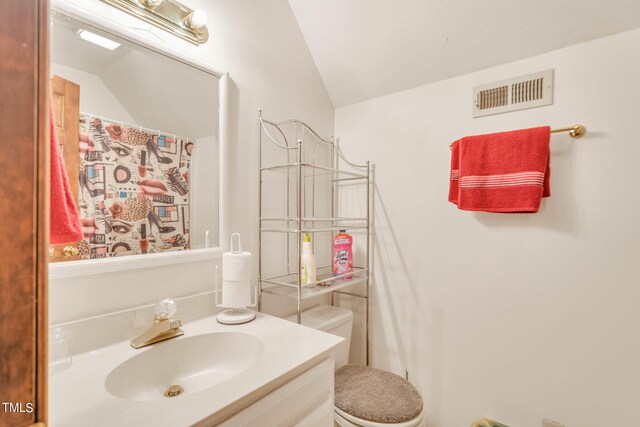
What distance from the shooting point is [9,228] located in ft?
1.33

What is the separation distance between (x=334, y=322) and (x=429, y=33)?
142 centimetres

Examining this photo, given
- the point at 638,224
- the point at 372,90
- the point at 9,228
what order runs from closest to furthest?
the point at 9,228, the point at 638,224, the point at 372,90

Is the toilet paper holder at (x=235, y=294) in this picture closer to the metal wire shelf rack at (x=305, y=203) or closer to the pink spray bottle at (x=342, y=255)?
the metal wire shelf rack at (x=305, y=203)

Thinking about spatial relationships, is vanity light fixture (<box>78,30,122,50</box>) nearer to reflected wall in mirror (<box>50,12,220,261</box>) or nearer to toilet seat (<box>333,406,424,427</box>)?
reflected wall in mirror (<box>50,12,220,261</box>)

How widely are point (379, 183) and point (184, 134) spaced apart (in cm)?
103

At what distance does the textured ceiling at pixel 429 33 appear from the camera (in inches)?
45.6

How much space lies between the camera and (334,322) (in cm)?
152

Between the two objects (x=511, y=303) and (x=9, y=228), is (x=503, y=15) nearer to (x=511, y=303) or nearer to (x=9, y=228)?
(x=511, y=303)

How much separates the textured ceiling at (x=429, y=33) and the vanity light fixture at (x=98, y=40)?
95cm

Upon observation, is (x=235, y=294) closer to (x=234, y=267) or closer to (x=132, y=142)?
(x=234, y=267)

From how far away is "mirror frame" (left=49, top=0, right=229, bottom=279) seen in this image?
34.0 inches

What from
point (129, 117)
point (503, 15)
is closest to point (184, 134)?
point (129, 117)

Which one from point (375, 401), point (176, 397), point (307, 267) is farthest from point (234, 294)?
point (375, 401)

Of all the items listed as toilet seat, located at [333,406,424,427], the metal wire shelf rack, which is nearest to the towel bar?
the metal wire shelf rack
